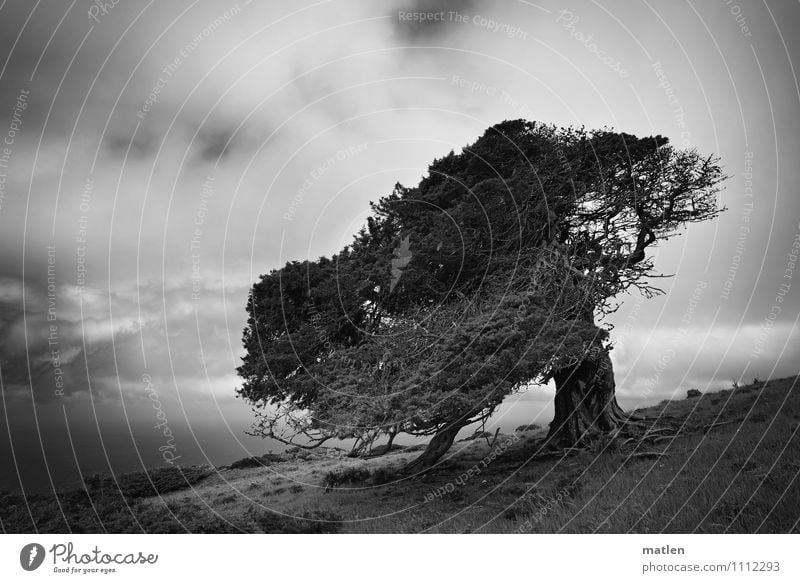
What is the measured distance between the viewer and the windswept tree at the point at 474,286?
11500 mm

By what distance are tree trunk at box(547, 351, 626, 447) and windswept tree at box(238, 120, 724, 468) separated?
57 millimetres

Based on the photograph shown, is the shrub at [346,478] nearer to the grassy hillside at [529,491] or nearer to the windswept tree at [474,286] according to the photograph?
the grassy hillside at [529,491]

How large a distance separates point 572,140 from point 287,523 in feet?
49.1

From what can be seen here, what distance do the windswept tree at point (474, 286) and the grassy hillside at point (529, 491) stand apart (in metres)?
1.95

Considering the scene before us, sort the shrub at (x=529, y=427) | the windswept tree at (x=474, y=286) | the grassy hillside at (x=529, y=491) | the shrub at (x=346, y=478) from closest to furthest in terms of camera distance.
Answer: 1. the grassy hillside at (x=529, y=491)
2. the windswept tree at (x=474, y=286)
3. the shrub at (x=346, y=478)
4. the shrub at (x=529, y=427)

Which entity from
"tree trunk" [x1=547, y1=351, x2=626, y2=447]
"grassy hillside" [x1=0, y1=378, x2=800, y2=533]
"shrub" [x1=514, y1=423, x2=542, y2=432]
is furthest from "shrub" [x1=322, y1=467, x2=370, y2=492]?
"shrub" [x1=514, y1=423, x2=542, y2=432]

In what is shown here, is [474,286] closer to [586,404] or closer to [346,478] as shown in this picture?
[586,404]

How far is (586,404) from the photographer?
52.9 ft

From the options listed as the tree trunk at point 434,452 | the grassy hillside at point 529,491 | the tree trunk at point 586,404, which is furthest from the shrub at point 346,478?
the tree trunk at point 586,404

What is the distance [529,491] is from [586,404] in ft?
18.2

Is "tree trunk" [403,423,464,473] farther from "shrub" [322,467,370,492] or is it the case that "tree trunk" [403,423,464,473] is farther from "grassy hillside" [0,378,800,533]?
"shrub" [322,467,370,492]

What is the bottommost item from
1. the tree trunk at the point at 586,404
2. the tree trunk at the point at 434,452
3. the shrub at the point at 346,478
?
the shrub at the point at 346,478
